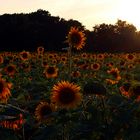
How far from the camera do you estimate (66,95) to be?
21.5 ft

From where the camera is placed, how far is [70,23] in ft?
Result: 184

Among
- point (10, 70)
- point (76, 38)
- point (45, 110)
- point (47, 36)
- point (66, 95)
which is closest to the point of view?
point (45, 110)

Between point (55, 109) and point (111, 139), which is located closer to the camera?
point (111, 139)

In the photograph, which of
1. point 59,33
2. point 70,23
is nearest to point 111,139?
point 59,33

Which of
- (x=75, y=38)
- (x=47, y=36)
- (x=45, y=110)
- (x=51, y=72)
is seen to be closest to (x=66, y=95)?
(x=45, y=110)

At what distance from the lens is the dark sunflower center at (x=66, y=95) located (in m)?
6.37

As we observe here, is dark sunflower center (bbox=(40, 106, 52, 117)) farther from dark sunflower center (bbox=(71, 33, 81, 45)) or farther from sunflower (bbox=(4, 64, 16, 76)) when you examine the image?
sunflower (bbox=(4, 64, 16, 76))

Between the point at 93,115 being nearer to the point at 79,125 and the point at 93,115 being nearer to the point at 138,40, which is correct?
the point at 79,125

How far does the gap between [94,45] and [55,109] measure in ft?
156

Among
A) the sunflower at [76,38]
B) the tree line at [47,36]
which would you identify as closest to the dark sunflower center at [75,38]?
the sunflower at [76,38]

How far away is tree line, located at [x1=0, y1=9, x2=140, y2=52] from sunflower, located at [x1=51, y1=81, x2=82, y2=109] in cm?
3663

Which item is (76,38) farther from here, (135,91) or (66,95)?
(66,95)

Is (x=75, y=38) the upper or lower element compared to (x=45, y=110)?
upper

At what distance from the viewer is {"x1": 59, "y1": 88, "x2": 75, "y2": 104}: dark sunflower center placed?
6367mm
